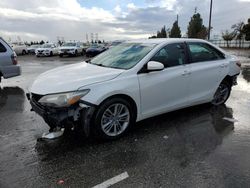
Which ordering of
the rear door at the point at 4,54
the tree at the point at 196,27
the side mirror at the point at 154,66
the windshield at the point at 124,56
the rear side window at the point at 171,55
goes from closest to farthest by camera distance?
the side mirror at the point at 154,66, the windshield at the point at 124,56, the rear side window at the point at 171,55, the rear door at the point at 4,54, the tree at the point at 196,27

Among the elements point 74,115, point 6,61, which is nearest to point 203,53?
point 74,115

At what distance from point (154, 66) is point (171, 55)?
2.50 ft

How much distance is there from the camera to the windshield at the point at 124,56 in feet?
16.1

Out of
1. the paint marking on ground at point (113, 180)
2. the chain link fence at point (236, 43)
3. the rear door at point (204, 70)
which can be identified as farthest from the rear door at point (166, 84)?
the chain link fence at point (236, 43)

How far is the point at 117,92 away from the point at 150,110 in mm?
862

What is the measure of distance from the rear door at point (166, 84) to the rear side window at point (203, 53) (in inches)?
10.5

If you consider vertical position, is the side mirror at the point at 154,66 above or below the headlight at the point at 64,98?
above

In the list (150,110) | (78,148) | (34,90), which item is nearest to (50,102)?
(34,90)

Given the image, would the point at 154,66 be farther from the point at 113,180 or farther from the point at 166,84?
the point at 113,180

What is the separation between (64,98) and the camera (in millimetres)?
4066

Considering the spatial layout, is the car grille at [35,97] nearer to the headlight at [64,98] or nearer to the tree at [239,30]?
the headlight at [64,98]

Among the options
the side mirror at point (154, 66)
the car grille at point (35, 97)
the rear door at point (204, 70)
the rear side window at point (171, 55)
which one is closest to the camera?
the car grille at point (35, 97)

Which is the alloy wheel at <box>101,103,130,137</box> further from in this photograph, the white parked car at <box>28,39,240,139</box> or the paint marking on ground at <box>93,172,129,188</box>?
the paint marking on ground at <box>93,172,129,188</box>

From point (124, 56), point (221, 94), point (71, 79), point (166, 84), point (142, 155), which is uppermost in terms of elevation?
point (124, 56)
